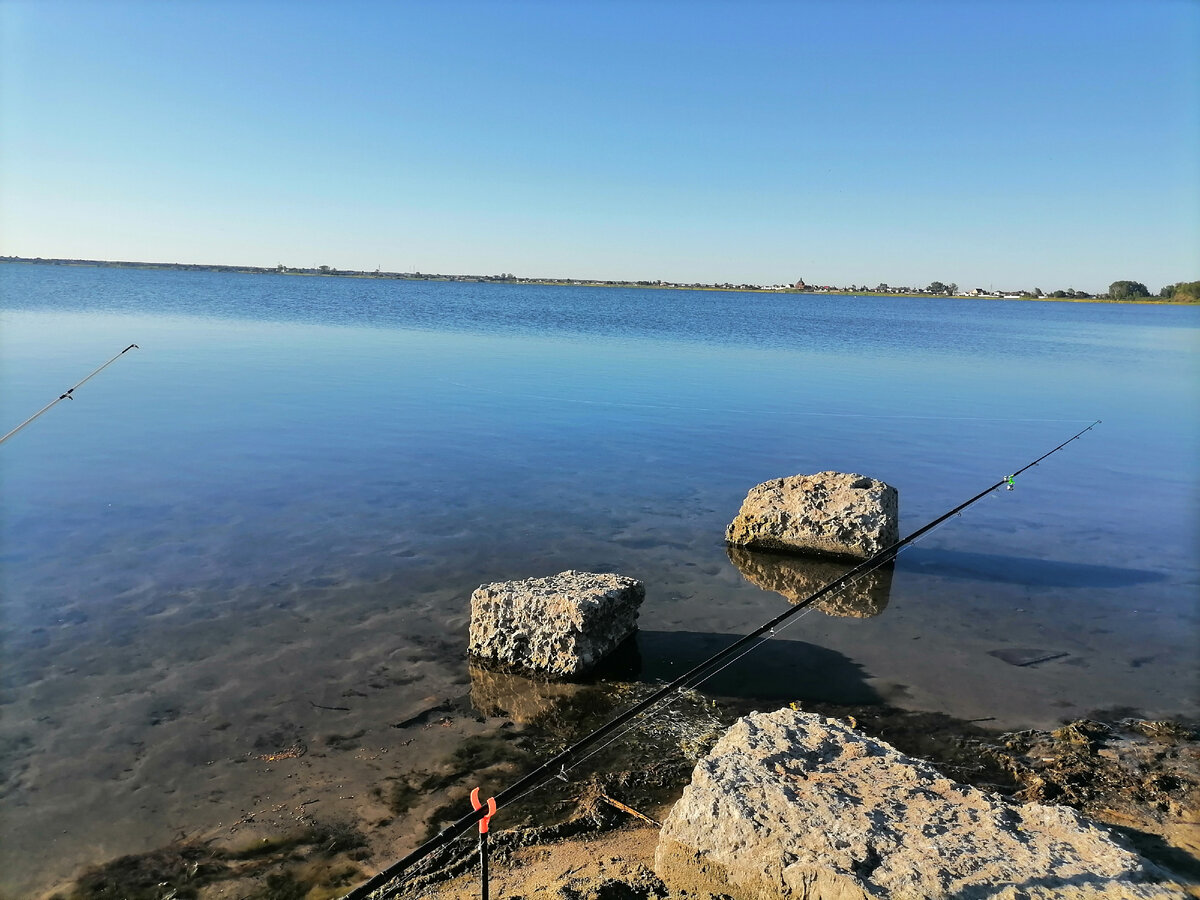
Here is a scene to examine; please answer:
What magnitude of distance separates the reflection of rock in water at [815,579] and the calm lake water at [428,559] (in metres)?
0.12

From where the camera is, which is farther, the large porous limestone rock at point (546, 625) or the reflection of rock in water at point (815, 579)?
the reflection of rock in water at point (815, 579)

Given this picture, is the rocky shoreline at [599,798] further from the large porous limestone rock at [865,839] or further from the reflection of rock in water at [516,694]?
the large porous limestone rock at [865,839]

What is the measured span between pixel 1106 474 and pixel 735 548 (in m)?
10.5

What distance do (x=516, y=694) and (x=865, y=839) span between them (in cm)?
367

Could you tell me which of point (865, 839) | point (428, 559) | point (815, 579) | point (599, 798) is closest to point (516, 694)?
point (599, 798)

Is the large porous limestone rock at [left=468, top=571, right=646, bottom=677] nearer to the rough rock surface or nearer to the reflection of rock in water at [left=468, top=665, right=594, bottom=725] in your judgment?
the reflection of rock in water at [left=468, top=665, right=594, bottom=725]

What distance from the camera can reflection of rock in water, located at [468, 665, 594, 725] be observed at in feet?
23.1

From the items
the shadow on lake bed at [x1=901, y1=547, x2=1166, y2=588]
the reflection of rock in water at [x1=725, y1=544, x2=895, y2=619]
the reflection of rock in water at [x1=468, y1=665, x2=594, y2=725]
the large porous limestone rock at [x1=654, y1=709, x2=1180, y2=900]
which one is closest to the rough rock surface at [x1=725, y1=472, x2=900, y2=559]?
the reflection of rock in water at [x1=725, y1=544, x2=895, y2=619]

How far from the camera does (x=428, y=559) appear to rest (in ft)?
33.9

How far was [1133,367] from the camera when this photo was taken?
38.2 meters

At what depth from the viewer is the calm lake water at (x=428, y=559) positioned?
661cm

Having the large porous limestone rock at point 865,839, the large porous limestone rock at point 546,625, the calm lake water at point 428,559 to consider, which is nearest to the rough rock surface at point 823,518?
the calm lake water at point 428,559

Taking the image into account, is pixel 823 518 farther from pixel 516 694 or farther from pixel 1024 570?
pixel 516 694

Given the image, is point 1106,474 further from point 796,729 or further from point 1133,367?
point 1133,367
